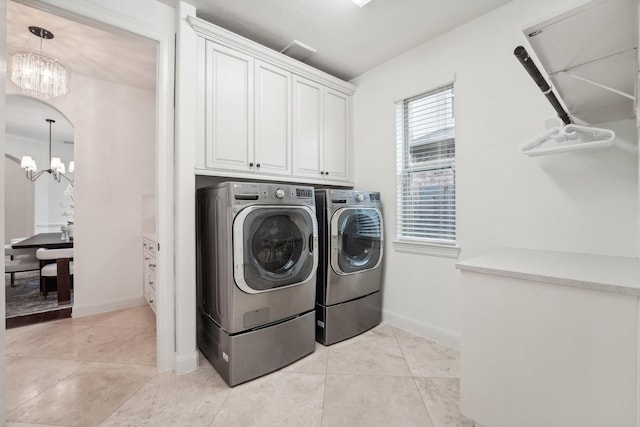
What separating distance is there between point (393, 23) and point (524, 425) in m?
2.55

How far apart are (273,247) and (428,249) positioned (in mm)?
1340

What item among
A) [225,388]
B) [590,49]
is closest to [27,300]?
[225,388]

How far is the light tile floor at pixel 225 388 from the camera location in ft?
4.59

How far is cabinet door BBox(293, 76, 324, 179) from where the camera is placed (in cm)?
243

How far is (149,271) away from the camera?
281cm

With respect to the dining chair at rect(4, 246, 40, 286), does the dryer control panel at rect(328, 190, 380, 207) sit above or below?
above

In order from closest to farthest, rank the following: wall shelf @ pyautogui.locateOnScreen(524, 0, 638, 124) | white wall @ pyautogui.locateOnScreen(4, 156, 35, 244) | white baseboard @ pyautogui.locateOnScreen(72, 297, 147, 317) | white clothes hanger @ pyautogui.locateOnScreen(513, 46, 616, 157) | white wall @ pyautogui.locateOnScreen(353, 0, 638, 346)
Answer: wall shelf @ pyautogui.locateOnScreen(524, 0, 638, 124), white clothes hanger @ pyautogui.locateOnScreen(513, 46, 616, 157), white wall @ pyautogui.locateOnScreen(353, 0, 638, 346), white baseboard @ pyautogui.locateOnScreen(72, 297, 147, 317), white wall @ pyautogui.locateOnScreen(4, 156, 35, 244)

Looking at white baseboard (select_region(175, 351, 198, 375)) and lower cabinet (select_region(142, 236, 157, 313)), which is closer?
white baseboard (select_region(175, 351, 198, 375))

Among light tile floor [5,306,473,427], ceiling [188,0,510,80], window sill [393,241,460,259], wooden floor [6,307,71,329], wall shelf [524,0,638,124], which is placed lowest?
light tile floor [5,306,473,427]

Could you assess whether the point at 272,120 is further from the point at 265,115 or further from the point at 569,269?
the point at 569,269

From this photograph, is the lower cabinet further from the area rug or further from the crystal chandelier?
the crystal chandelier

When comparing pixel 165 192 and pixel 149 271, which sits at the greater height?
pixel 165 192

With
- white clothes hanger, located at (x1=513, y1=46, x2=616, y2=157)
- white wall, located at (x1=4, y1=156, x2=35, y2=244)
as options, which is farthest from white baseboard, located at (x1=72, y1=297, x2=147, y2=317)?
white wall, located at (x1=4, y1=156, x2=35, y2=244)

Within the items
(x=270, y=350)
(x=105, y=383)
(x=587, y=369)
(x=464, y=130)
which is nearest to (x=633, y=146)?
(x=464, y=130)
